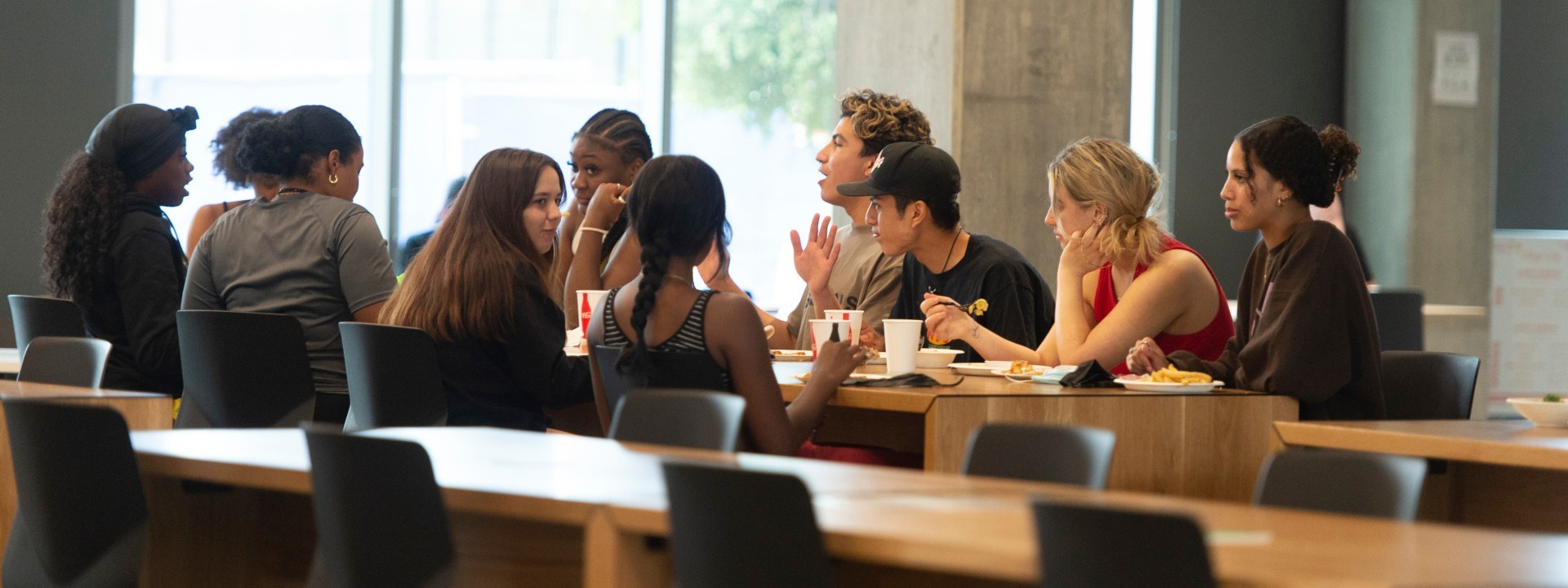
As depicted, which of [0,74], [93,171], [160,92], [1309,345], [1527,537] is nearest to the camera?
[1527,537]

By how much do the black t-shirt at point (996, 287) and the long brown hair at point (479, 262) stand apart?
966mm

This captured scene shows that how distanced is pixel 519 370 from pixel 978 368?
100 centimetres

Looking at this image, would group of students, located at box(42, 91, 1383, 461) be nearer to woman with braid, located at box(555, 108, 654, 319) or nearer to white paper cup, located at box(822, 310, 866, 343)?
woman with braid, located at box(555, 108, 654, 319)

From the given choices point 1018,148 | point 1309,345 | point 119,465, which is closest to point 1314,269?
point 1309,345

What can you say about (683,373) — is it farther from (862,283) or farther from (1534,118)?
(1534,118)

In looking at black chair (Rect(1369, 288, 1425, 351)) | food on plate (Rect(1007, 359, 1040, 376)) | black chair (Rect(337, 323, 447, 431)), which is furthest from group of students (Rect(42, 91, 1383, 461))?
black chair (Rect(1369, 288, 1425, 351))

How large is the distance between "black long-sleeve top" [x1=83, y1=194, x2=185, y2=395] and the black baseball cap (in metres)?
1.80

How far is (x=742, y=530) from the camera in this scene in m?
1.59

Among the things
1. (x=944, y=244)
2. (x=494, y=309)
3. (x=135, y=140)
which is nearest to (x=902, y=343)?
(x=944, y=244)

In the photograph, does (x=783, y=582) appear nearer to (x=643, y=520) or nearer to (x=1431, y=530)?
(x=643, y=520)

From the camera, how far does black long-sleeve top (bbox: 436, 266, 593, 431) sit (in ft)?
10.8

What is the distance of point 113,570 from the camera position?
229 centimetres

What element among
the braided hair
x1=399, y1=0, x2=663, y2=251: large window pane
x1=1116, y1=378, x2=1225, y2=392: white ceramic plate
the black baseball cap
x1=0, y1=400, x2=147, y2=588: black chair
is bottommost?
x1=0, y1=400, x2=147, y2=588: black chair

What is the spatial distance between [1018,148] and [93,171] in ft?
11.0
